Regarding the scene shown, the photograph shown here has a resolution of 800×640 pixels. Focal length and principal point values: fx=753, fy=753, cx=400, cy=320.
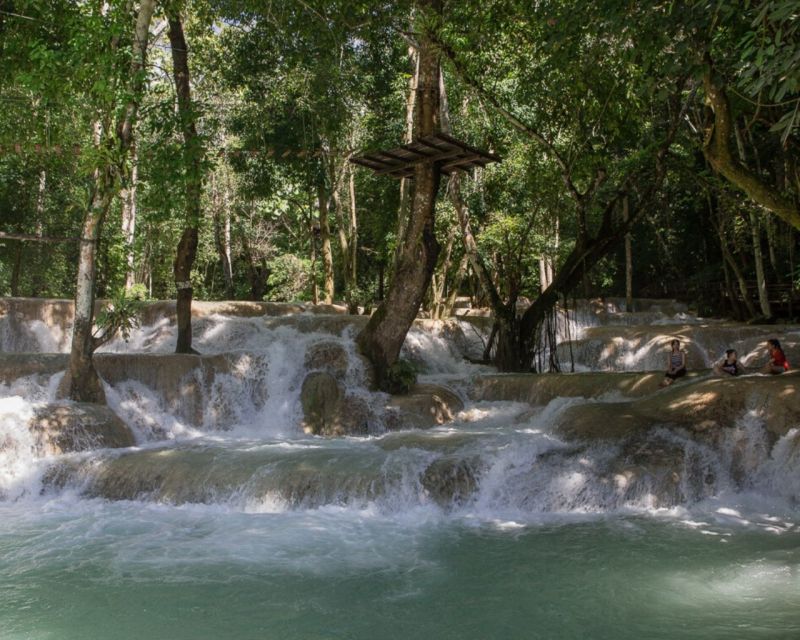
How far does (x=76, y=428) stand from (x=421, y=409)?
5.37 m

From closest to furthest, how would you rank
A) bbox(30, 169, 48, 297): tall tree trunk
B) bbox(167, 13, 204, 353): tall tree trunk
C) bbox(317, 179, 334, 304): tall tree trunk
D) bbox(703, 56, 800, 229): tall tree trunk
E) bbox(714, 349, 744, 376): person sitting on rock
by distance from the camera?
bbox(703, 56, 800, 229): tall tree trunk < bbox(714, 349, 744, 376): person sitting on rock < bbox(167, 13, 204, 353): tall tree trunk < bbox(317, 179, 334, 304): tall tree trunk < bbox(30, 169, 48, 297): tall tree trunk

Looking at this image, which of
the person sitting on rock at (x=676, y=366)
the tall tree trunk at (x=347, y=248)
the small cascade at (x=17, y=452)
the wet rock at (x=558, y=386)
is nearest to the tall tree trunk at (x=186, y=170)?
the small cascade at (x=17, y=452)

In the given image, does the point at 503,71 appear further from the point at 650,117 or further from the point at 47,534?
the point at 47,534

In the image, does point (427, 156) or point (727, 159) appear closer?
point (727, 159)

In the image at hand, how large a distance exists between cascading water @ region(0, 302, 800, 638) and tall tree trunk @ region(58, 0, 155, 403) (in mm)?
690

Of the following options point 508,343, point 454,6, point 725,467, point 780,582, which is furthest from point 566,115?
point 780,582

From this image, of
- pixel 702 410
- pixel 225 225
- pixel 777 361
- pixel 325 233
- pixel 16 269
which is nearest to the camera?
pixel 702 410

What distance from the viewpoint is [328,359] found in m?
14.1

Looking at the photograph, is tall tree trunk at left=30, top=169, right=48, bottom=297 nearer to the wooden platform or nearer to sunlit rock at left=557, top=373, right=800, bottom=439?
the wooden platform

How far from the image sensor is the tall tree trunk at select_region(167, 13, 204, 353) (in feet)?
37.8

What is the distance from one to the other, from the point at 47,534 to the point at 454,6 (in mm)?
10219

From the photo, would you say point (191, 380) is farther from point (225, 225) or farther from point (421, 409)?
point (225, 225)

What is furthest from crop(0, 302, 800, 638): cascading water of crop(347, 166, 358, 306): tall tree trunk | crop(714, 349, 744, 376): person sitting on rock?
crop(347, 166, 358, 306): tall tree trunk

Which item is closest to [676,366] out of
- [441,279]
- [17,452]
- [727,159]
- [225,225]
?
[727,159]
